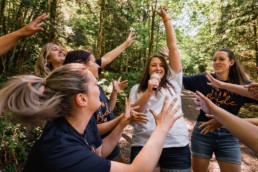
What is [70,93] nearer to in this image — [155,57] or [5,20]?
[155,57]

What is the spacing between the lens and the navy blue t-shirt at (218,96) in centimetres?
329

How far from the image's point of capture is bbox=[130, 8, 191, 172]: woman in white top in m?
2.73

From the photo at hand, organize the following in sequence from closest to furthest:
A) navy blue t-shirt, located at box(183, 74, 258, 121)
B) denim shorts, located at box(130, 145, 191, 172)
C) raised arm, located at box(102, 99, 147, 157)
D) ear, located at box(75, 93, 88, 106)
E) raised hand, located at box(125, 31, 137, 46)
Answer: ear, located at box(75, 93, 88, 106) → raised arm, located at box(102, 99, 147, 157) → denim shorts, located at box(130, 145, 191, 172) → navy blue t-shirt, located at box(183, 74, 258, 121) → raised hand, located at box(125, 31, 137, 46)

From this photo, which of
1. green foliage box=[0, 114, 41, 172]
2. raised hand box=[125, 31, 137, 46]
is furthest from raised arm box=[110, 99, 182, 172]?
green foliage box=[0, 114, 41, 172]

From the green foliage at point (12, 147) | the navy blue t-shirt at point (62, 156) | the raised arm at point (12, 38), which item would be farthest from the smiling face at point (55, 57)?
the navy blue t-shirt at point (62, 156)

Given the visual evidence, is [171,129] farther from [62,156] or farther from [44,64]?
[44,64]

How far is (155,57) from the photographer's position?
3139 mm

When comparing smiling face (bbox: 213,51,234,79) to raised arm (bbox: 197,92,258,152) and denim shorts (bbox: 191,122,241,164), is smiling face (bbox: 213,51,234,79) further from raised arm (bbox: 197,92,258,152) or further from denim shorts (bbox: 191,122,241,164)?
raised arm (bbox: 197,92,258,152)

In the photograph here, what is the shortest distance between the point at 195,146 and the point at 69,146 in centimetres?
236

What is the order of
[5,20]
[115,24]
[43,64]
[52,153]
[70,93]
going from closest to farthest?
[52,153] < [70,93] < [43,64] < [5,20] < [115,24]

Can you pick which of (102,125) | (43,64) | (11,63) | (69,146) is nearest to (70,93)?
(69,146)

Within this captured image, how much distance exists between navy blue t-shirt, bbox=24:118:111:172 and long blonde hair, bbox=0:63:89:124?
0.15 m

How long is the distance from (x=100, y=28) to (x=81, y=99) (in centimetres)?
909

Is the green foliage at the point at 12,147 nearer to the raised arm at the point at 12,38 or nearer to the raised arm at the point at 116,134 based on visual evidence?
the raised arm at the point at 12,38
